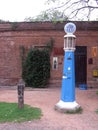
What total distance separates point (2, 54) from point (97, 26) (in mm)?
5129

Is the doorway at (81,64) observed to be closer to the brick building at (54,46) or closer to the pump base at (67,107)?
the brick building at (54,46)

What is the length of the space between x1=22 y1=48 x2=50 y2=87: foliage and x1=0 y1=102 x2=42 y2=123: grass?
5.78 metres

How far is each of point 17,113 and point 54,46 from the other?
7725mm

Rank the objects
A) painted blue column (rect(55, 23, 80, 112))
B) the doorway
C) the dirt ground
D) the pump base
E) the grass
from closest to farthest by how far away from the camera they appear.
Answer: the dirt ground → the grass → the pump base → painted blue column (rect(55, 23, 80, 112)) → the doorway

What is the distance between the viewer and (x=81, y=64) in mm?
17531

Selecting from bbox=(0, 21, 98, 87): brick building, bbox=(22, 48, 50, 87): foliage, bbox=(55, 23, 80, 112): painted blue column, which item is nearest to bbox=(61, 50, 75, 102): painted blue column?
bbox=(55, 23, 80, 112): painted blue column

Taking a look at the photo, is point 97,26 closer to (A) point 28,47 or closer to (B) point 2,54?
(A) point 28,47

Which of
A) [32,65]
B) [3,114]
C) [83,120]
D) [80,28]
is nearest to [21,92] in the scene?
[3,114]

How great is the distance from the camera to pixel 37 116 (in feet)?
31.9

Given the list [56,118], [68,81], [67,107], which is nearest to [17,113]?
[56,118]

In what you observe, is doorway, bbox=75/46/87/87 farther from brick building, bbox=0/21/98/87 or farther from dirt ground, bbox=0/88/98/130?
dirt ground, bbox=0/88/98/130

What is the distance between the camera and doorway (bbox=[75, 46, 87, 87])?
57.0 ft

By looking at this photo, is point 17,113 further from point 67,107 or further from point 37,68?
point 37,68

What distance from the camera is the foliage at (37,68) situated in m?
16.9
